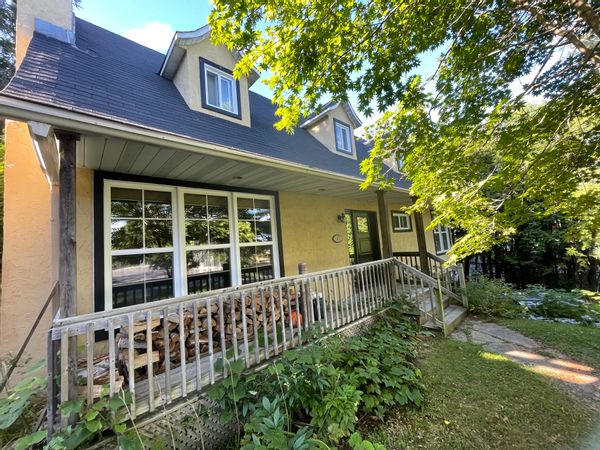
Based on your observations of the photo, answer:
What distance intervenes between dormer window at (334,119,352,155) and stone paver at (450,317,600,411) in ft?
19.4

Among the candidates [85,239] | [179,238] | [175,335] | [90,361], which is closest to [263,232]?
[179,238]

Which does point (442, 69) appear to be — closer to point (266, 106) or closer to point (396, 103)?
point (396, 103)

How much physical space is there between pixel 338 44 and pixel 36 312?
531cm

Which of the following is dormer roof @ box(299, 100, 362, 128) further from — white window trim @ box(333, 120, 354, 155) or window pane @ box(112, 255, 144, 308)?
window pane @ box(112, 255, 144, 308)

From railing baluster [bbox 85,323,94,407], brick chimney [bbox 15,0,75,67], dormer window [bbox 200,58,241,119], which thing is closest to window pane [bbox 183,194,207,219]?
dormer window [bbox 200,58,241,119]

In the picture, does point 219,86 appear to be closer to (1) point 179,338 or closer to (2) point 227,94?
(2) point 227,94

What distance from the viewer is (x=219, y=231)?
4852mm

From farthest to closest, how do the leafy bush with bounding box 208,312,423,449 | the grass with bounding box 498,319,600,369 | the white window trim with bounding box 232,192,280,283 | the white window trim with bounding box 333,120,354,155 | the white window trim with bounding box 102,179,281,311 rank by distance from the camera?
1. the white window trim with bounding box 333,120,354,155
2. the white window trim with bounding box 232,192,280,283
3. the grass with bounding box 498,319,600,369
4. the white window trim with bounding box 102,179,281,311
5. the leafy bush with bounding box 208,312,423,449

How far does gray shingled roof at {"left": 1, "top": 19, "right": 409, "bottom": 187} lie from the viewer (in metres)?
2.84

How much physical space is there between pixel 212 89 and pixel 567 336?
872 cm

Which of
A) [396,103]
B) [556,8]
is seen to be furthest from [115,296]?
[556,8]

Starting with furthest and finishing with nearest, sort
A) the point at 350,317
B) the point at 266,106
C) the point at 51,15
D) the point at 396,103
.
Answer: the point at 266,106 < the point at 350,317 < the point at 51,15 < the point at 396,103

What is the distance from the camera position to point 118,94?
3682 mm

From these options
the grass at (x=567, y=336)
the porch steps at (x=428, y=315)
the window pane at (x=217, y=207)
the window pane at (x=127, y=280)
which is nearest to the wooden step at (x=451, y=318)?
the porch steps at (x=428, y=315)
